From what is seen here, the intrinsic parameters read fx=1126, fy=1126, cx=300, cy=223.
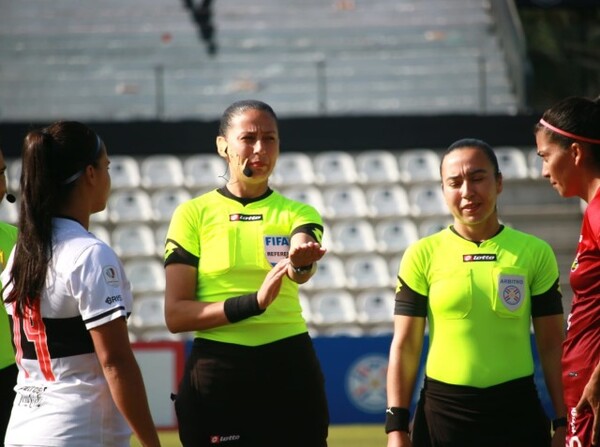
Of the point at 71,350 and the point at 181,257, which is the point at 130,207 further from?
the point at 71,350

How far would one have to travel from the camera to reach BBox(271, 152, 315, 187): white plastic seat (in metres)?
13.2

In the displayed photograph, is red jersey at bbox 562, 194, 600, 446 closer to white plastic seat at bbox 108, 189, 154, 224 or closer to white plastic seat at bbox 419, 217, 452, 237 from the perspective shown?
white plastic seat at bbox 419, 217, 452, 237

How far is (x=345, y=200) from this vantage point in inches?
527

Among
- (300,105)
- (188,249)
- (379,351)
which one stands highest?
(300,105)

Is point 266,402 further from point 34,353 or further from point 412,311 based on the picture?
point 34,353

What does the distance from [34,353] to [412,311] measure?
1416 millimetres

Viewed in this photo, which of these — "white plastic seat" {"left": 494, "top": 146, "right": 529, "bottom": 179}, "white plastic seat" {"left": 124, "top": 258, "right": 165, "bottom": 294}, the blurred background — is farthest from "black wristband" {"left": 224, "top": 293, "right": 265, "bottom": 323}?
"white plastic seat" {"left": 494, "top": 146, "right": 529, "bottom": 179}

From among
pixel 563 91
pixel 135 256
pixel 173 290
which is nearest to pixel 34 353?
pixel 173 290

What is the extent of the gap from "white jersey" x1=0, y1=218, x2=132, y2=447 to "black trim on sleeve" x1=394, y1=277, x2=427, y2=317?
119cm

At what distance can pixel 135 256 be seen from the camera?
12.9 metres

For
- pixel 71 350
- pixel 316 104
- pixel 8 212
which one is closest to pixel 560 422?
pixel 71 350

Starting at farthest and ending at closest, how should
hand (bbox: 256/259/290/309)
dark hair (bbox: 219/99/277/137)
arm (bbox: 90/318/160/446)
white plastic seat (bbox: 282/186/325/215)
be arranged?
white plastic seat (bbox: 282/186/325/215)
dark hair (bbox: 219/99/277/137)
hand (bbox: 256/259/290/309)
arm (bbox: 90/318/160/446)

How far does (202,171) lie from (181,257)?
945 cm

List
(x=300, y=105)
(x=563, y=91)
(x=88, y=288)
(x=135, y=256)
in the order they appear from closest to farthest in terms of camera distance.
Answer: (x=88, y=288) < (x=135, y=256) < (x=300, y=105) < (x=563, y=91)
